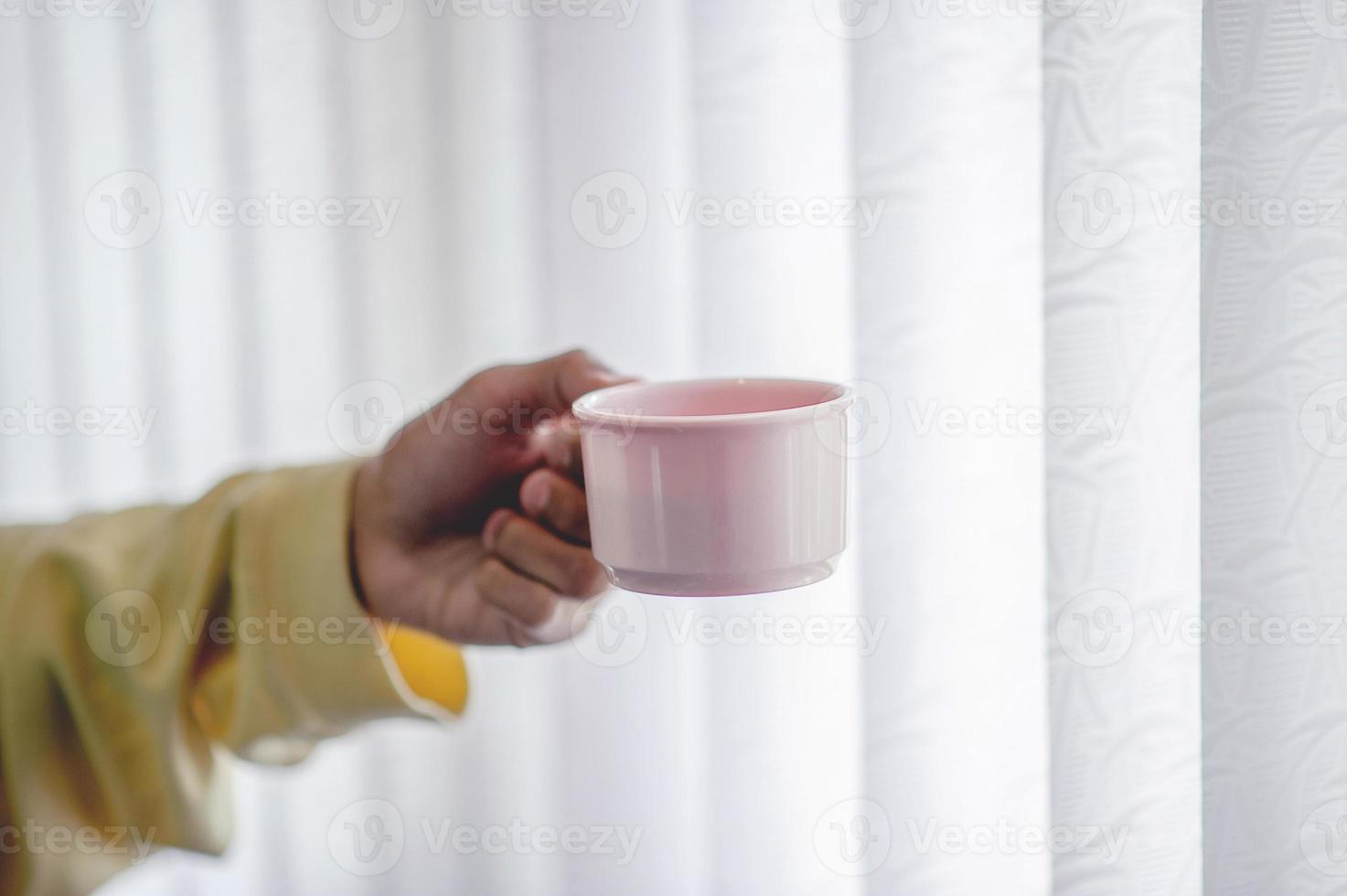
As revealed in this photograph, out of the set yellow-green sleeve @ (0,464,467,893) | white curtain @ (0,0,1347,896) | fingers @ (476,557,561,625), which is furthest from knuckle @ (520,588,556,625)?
white curtain @ (0,0,1347,896)

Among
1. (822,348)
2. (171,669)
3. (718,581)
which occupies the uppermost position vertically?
(822,348)

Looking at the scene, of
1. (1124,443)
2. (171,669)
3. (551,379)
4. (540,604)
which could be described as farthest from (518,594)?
(1124,443)

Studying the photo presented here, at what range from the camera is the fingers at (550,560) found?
760 millimetres

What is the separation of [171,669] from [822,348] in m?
0.55

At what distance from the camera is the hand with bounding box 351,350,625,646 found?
0.76m

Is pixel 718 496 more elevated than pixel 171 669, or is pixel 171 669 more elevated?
pixel 718 496

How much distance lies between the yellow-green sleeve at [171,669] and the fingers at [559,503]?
0.15 m

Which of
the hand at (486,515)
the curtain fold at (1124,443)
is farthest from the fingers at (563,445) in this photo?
the curtain fold at (1124,443)

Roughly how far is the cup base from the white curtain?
7.1 inches

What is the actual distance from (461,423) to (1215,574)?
1.53 ft

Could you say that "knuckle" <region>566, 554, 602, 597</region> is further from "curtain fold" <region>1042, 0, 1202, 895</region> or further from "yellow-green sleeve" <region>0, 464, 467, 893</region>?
"curtain fold" <region>1042, 0, 1202, 895</region>

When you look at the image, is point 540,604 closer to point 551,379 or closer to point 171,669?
point 551,379

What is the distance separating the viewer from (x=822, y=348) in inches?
38.0

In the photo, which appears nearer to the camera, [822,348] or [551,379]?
[551,379]
